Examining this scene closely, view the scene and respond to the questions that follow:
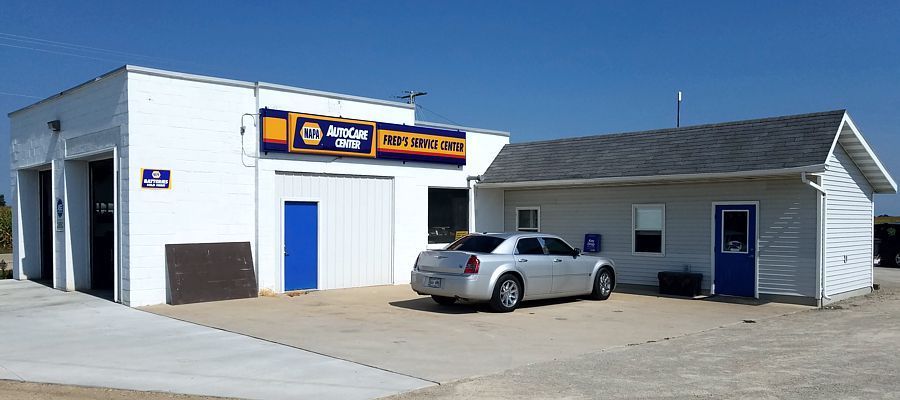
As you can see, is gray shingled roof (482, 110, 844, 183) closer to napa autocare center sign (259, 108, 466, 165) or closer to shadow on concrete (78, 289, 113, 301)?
napa autocare center sign (259, 108, 466, 165)

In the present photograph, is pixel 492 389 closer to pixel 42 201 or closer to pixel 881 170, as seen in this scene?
pixel 881 170

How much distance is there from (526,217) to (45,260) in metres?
12.5

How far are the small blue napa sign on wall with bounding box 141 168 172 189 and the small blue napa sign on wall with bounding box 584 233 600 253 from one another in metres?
9.88

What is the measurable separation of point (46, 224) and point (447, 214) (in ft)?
33.3

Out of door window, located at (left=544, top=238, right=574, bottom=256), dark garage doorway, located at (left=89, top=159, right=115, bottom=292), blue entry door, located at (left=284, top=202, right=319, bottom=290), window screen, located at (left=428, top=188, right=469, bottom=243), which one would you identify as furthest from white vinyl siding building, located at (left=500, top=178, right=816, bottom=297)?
dark garage doorway, located at (left=89, top=159, right=115, bottom=292)

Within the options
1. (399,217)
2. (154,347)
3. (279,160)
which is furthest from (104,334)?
(399,217)

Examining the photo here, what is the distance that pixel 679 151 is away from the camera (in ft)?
53.9

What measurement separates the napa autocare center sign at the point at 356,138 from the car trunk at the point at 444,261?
416 cm

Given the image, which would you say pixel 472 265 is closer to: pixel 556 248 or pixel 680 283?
pixel 556 248

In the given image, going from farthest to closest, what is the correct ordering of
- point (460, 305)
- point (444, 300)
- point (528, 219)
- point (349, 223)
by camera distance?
1. point (528, 219)
2. point (349, 223)
3. point (460, 305)
4. point (444, 300)

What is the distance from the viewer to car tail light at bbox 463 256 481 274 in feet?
40.7

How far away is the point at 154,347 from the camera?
948 cm

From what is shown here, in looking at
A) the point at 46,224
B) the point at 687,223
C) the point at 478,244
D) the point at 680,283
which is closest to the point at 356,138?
the point at 478,244

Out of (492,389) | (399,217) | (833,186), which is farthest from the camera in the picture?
(399,217)
